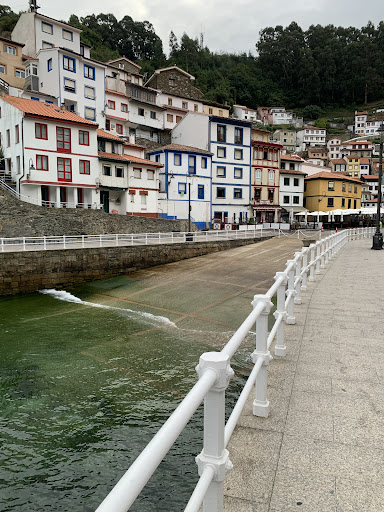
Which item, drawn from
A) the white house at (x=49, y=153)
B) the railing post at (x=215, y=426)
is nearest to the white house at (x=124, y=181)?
the white house at (x=49, y=153)

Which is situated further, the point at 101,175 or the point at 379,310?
the point at 101,175

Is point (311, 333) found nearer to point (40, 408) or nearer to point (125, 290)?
point (40, 408)

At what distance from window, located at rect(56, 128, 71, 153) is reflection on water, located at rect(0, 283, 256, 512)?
23.1m

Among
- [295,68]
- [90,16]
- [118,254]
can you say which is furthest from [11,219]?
[295,68]

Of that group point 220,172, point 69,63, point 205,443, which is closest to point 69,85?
point 69,63

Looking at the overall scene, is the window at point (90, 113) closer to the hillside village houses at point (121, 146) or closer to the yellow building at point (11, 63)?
the hillside village houses at point (121, 146)

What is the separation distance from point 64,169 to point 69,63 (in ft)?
60.4

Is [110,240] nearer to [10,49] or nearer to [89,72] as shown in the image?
[89,72]

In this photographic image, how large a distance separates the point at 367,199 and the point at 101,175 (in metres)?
70.7

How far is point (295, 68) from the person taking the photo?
130m

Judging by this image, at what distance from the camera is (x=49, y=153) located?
32938 mm

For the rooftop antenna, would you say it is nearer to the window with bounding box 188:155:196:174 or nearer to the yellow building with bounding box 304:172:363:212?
the window with bounding box 188:155:196:174

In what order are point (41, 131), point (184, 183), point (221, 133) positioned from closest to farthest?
point (41, 131), point (184, 183), point (221, 133)

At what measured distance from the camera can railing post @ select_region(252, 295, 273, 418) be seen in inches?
136
